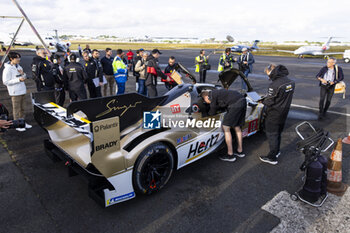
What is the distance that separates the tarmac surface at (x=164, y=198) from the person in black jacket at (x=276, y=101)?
513mm

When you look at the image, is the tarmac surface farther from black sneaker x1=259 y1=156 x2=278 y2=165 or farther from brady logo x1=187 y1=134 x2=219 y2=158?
brady logo x1=187 y1=134 x2=219 y2=158

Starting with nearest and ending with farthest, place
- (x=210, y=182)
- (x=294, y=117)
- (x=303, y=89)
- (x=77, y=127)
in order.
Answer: (x=77, y=127)
(x=210, y=182)
(x=294, y=117)
(x=303, y=89)

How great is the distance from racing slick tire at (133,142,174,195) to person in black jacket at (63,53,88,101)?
4.00 metres

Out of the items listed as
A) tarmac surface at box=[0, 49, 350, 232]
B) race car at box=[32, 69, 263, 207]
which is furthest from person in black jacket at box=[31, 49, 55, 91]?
race car at box=[32, 69, 263, 207]

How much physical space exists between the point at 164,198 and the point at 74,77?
174 inches

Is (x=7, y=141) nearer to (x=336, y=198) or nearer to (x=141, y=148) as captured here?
(x=141, y=148)

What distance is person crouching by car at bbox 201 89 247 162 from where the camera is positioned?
397 centimetres

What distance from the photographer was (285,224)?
2857 millimetres

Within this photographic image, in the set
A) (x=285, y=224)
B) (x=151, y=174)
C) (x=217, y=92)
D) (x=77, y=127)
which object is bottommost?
(x=285, y=224)

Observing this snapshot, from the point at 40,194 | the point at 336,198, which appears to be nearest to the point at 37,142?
A: the point at 40,194

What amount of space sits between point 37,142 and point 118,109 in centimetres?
309

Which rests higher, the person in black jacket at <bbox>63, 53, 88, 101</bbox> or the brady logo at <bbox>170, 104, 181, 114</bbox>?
the person in black jacket at <bbox>63, 53, 88, 101</bbox>

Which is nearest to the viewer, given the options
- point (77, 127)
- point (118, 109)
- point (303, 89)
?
point (77, 127)

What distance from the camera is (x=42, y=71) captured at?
5.90 metres
